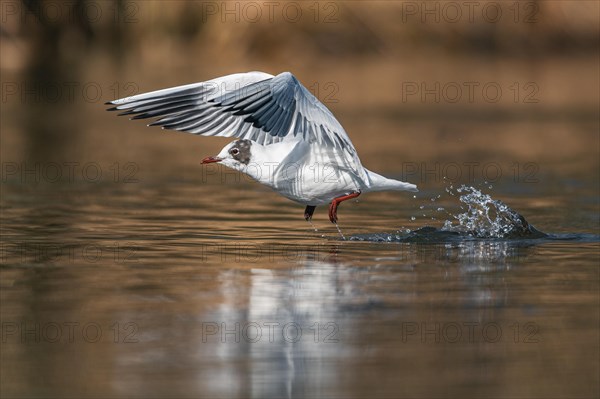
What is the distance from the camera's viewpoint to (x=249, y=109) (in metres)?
9.58

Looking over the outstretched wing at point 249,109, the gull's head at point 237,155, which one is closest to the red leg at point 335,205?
the outstretched wing at point 249,109

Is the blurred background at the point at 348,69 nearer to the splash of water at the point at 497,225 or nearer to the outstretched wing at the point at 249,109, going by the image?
the splash of water at the point at 497,225

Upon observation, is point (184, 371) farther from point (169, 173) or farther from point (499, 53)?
point (499, 53)

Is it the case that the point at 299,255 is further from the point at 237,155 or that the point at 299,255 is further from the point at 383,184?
the point at 383,184

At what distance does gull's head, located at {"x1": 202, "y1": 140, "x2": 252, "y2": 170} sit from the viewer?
10.5 metres

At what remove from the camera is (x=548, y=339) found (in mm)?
6914

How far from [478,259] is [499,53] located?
86.0 ft

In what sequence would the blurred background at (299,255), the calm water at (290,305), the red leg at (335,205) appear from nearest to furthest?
the calm water at (290,305) < the blurred background at (299,255) < the red leg at (335,205)

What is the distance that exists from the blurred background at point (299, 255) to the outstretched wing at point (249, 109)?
884 mm

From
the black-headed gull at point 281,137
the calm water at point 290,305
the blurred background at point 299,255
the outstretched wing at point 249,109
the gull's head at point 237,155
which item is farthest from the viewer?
the gull's head at point 237,155

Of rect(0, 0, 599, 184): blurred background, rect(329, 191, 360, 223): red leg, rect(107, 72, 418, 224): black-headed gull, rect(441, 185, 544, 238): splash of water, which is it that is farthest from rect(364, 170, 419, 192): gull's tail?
rect(0, 0, 599, 184): blurred background

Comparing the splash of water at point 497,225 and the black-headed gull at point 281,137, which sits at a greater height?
the black-headed gull at point 281,137

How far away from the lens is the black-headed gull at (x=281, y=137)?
9.83 meters

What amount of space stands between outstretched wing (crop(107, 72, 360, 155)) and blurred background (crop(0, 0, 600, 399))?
884 mm
